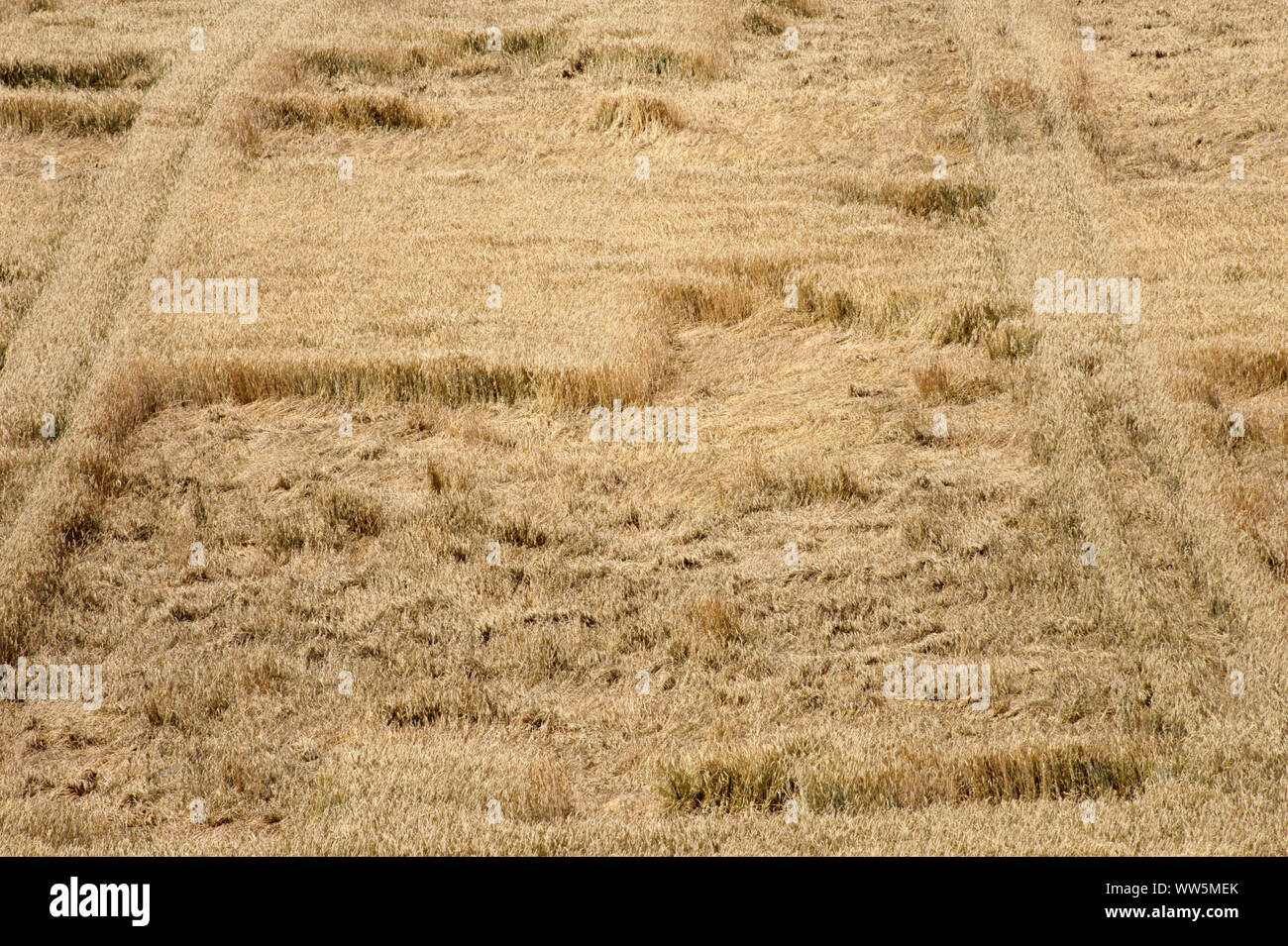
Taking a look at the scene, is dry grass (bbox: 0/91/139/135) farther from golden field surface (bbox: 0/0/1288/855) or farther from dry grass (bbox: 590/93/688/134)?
dry grass (bbox: 590/93/688/134)

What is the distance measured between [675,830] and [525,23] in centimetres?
1371

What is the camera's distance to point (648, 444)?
363 inches

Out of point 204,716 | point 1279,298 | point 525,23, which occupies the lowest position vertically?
point 204,716

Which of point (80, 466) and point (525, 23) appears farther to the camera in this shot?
point (525, 23)

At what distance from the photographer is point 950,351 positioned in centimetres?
1011

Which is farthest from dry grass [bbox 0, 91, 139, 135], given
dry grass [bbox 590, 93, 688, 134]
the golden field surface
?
dry grass [bbox 590, 93, 688, 134]

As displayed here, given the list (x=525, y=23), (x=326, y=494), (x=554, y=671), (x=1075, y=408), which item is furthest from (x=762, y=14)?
(x=554, y=671)

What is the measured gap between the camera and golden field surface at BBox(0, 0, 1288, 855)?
243 inches

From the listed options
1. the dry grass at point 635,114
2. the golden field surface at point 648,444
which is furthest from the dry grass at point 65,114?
the dry grass at point 635,114

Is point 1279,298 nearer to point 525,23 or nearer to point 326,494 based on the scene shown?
point 326,494

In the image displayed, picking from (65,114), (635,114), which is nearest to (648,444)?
(635,114)

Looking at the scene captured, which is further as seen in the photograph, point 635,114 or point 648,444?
point 635,114

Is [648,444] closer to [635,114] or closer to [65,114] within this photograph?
[635,114]

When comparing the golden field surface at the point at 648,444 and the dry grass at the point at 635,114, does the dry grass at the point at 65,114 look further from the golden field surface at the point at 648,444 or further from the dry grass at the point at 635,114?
the dry grass at the point at 635,114
